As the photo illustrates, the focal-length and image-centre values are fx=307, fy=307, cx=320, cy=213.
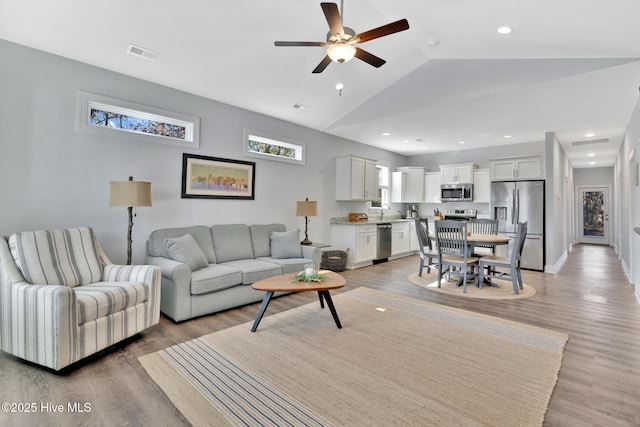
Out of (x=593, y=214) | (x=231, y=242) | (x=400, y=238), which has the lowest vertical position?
(x=400, y=238)

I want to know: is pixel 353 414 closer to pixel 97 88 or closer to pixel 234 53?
pixel 234 53

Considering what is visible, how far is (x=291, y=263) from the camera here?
420 centimetres

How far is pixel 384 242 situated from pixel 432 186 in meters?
2.41

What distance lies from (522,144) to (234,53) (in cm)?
645

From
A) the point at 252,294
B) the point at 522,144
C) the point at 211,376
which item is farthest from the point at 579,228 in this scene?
the point at 211,376

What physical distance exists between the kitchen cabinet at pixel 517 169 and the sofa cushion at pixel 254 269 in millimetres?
5275

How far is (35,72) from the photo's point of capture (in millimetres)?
3043

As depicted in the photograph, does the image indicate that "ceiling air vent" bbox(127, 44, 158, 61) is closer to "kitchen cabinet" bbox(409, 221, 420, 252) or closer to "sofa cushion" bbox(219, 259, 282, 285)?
"sofa cushion" bbox(219, 259, 282, 285)

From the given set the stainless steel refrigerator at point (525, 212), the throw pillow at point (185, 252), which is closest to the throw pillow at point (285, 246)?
the throw pillow at point (185, 252)

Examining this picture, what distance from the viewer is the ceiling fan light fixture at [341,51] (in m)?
2.56

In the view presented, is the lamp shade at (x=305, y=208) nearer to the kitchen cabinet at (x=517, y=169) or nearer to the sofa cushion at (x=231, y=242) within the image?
the sofa cushion at (x=231, y=242)

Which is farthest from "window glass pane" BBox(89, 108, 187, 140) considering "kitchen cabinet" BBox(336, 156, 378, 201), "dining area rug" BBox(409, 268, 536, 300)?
"dining area rug" BBox(409, 268, 536, 300)

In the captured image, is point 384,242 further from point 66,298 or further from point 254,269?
point 66,298

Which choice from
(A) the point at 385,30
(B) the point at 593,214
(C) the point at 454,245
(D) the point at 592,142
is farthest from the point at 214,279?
(B) the point at 593,214
